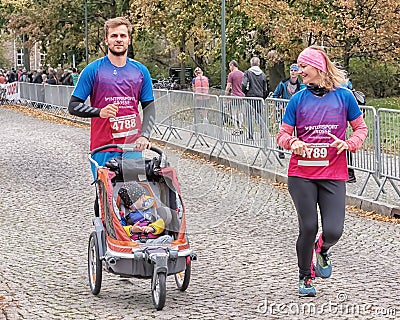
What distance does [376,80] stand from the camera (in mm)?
41844

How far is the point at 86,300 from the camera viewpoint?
26.3ft

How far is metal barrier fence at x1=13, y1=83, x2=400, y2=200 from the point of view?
517 inches

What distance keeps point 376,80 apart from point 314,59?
34.7 metres

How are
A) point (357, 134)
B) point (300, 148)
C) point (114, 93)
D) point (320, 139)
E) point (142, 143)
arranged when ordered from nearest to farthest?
point (300, 148)
point (320, 139)
point (357, 134)
point (142, 143)
point (114, 93)

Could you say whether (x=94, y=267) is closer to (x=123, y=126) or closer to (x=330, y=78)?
(x=123, y=126)

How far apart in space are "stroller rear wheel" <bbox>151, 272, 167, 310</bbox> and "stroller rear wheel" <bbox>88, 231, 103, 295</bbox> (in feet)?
1.92

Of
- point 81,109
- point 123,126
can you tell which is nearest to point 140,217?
point 123,126

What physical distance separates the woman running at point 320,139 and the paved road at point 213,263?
679mm

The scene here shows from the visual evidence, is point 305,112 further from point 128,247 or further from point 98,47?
point 98,47

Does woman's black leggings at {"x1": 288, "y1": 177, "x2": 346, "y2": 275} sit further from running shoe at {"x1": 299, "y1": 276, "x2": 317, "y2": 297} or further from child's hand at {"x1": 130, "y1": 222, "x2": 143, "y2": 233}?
child's hand at {"x1": 130, "y1": 222, "x2": 143, "y2": 233}

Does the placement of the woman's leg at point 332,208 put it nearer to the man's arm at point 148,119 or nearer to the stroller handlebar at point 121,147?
the stroller handlebar at point 121,147

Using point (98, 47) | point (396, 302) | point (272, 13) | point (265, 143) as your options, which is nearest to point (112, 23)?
point (396, 302)

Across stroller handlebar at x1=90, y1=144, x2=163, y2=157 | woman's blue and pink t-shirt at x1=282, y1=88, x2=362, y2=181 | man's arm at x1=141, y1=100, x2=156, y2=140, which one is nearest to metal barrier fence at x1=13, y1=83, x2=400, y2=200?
man's arm at x1=141, y1=100, x2=156, y2=140

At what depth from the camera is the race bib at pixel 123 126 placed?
8430 mm
